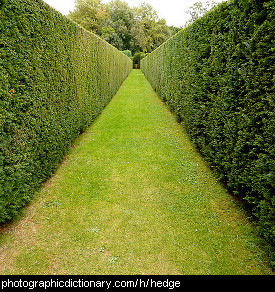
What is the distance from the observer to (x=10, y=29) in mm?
3387

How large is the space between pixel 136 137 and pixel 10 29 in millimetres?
5263

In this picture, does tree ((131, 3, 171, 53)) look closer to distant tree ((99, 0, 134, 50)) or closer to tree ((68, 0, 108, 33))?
distant tree ((99, 0, 134, 50))

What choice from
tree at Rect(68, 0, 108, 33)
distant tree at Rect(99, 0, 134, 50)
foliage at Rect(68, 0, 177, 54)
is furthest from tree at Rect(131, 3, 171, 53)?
tree at Rect(68, 0, 108, 33)

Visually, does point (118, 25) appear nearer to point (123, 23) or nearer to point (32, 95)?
point (123, 23)

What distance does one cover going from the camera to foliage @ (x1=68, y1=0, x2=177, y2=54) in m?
54.4

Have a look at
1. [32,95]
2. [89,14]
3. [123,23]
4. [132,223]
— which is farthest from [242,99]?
[89,14]

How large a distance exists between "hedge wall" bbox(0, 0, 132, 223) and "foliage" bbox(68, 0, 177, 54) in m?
51.3

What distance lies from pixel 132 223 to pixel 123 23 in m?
62.4

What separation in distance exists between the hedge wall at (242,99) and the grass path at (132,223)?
1.63ft

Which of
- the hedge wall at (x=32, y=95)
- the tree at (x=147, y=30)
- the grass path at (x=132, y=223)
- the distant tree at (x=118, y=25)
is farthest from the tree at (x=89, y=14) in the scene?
the grass path at (x=132, y=223)

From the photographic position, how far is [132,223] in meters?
3.87

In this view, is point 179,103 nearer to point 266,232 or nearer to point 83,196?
point 83,196

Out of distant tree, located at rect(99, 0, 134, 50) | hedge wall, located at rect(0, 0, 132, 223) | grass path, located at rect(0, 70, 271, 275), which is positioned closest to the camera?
grass path, located at rect(0, 70, 271, 275)
